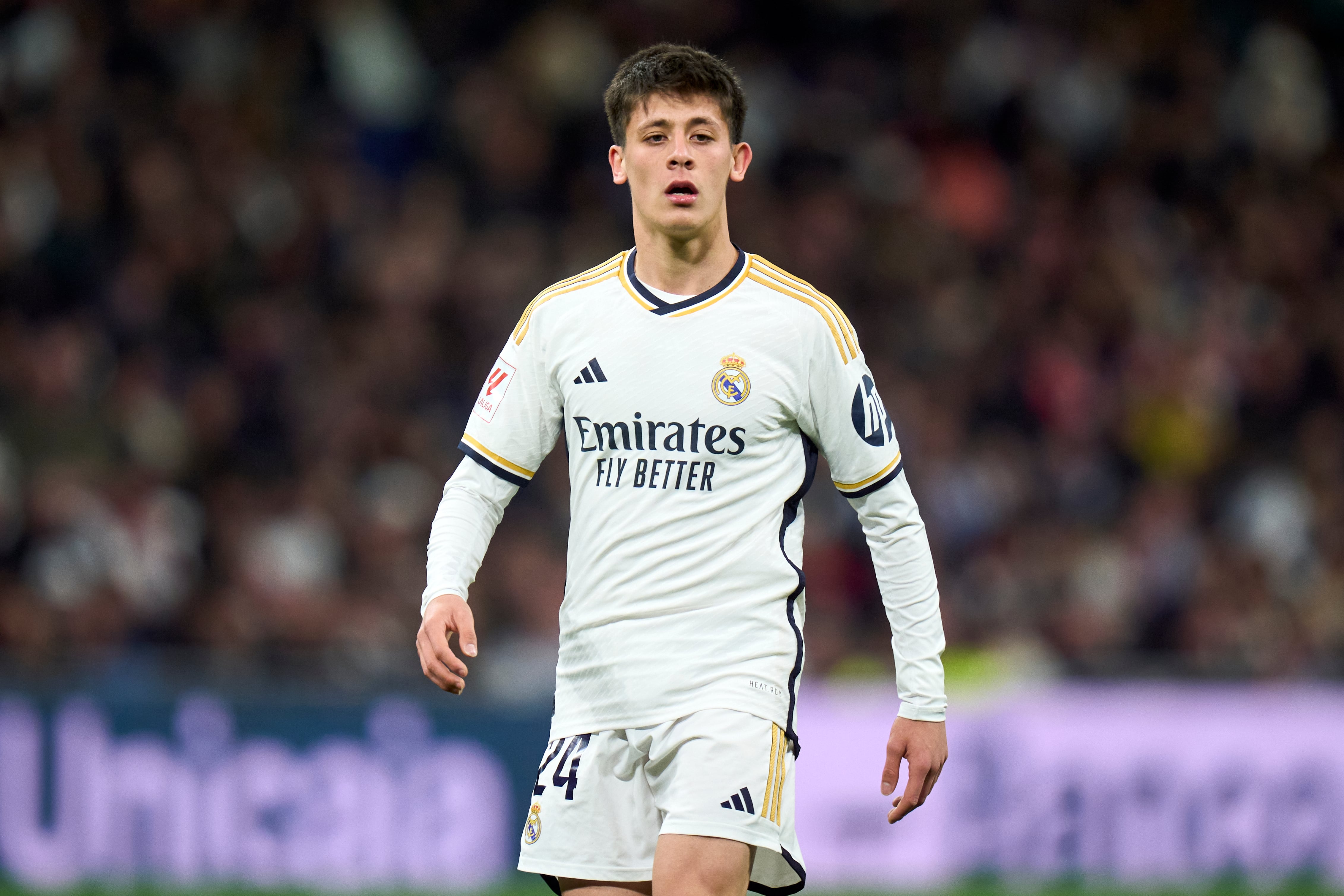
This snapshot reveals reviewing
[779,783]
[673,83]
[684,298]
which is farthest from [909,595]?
[673,83]

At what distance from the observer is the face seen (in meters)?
4.07

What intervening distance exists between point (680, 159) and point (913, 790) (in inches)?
56.1

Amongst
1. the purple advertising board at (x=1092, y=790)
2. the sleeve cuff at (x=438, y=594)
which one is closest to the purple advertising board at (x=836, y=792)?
the purple advertising board at (x=1092, y=790)

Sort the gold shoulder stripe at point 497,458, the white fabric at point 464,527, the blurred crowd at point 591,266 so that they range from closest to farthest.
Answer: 1. the white fabric at point 464,527
2. the gold shoulder stripe at point 497,458
3. the blurred crowd at point 591,266

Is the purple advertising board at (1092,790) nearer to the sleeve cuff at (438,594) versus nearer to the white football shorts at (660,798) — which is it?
the white football shorts at (660,798)

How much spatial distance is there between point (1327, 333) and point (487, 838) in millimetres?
6760

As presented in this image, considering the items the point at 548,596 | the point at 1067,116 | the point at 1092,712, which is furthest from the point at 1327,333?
the point at 548,596

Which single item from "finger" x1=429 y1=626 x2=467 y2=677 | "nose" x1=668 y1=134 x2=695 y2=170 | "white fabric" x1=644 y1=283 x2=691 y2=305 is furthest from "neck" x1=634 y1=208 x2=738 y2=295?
"finger" x1=429 y1=626 x2=467 y2=677

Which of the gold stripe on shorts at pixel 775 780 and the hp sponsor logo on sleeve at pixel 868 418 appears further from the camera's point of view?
the hp sponsor logo on sleeve at pixel 868 418

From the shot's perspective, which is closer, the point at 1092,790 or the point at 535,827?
the point at 535,827

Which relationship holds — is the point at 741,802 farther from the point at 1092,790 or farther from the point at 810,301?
the point at 1092,790

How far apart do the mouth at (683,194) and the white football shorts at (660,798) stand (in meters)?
1.08

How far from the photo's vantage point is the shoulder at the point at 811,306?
13.5 ft

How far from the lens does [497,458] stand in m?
4.24
